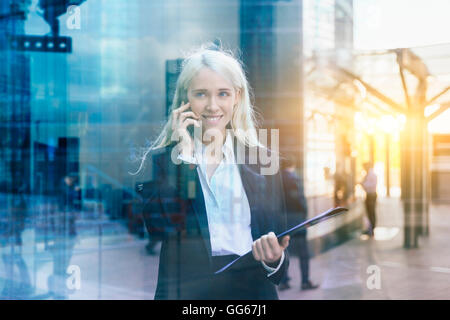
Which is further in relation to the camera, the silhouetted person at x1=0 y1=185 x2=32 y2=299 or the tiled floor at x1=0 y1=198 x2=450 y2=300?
the silhouetted person at x1=0 y1=185 x2=32 y2=299

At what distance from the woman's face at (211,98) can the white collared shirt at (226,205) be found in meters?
0.10

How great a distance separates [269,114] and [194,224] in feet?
2.45

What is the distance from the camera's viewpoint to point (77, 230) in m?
3.71

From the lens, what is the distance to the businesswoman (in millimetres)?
2547

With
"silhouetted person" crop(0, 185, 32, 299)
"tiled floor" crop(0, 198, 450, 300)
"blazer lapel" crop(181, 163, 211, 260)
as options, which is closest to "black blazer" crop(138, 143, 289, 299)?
"blazer lapel" crop(181, 163, 211, 260)

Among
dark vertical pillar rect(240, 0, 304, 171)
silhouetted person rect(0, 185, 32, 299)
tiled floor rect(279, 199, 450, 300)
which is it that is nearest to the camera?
dark vertical pillar rect(240, 0, 304, 171)

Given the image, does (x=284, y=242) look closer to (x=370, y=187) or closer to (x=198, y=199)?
(x=198, y=199)

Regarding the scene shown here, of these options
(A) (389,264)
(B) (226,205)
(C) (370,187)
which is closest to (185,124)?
(B) (226,205)

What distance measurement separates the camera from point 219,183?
259 cm

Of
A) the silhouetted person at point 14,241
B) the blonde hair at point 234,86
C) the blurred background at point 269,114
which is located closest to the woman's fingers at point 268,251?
the blonde hair at point 234,86

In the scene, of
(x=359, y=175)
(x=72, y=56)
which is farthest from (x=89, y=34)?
(x=359, y=175)

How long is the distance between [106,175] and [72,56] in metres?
0.82

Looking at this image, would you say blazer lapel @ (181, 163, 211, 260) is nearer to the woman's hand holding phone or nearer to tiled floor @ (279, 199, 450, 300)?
A: the woman's hand holding phone

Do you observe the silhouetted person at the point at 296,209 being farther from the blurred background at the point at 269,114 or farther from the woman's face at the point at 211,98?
the woman's face at the point at 211,98
